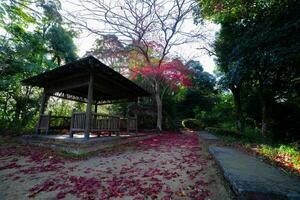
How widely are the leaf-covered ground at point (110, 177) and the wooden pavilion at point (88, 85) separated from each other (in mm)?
1750

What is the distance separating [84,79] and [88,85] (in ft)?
3.68

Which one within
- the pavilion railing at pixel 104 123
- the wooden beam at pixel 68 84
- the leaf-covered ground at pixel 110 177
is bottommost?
the leaf-covered ground at pixel 110 177

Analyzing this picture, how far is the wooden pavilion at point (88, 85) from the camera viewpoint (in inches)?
291

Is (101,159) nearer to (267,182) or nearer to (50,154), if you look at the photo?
Result: (50,154)

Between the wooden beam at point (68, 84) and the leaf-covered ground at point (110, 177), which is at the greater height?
the wooden beam at point (68, 84)

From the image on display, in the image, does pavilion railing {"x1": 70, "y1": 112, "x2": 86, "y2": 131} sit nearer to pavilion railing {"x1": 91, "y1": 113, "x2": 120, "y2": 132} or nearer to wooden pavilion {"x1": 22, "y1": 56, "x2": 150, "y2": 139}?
wooden pavilion {"x1": 22, "y1": 56, "x2": 150, "y2": 139}

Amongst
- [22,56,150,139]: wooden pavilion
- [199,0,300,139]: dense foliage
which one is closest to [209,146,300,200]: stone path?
[199,0,300,139]: dense foliage

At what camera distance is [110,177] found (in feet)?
14.3

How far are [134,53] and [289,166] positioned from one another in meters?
13.3

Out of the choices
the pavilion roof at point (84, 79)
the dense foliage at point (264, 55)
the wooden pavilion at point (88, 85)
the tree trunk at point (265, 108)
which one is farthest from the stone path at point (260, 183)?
the tree trunk at point (265, 108)

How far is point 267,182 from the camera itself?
2.89 metres

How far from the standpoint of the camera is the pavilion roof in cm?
733

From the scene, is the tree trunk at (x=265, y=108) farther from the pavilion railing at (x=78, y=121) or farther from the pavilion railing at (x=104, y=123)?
the pavilion railing at (x=78, y=121)

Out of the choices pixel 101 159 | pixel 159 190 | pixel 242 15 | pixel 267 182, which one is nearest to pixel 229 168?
pixel 267 182
